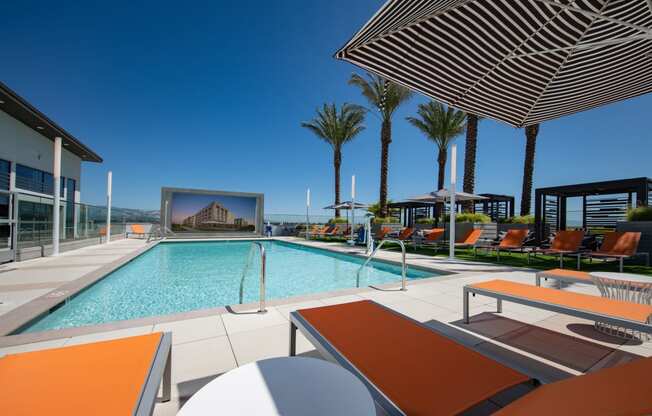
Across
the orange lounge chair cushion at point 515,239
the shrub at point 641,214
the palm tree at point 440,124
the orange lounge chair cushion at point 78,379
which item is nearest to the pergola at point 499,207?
the palm tree at point 440,124

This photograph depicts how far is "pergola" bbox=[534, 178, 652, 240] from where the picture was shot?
10.5 metres

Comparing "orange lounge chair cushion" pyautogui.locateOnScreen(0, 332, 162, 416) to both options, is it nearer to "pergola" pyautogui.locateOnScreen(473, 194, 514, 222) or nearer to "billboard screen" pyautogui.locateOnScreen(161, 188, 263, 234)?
"billboard screen" pyautogui.locateOnScreen(161, 188, 263, 234)

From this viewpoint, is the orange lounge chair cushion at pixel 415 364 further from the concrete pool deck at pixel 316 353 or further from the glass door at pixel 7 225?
the glass door at pixel 7 225

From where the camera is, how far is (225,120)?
24.2 m

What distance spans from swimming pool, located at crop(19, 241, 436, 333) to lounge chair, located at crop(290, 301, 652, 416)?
3.41m

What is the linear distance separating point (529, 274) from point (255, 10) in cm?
1383

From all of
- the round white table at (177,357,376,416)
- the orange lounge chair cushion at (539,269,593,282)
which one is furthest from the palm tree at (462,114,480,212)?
the round white table at (177,357,376,416)

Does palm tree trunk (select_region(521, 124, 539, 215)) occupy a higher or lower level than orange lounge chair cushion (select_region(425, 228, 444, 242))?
higher

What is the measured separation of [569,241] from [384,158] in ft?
35.5

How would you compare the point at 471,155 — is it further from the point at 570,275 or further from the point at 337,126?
the point at 337,126

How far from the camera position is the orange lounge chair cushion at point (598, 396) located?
2.29 feet

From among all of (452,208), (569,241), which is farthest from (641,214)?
(452,208)

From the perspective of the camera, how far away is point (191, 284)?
619cm

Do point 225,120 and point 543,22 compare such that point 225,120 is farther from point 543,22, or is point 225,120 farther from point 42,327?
point 543,22
